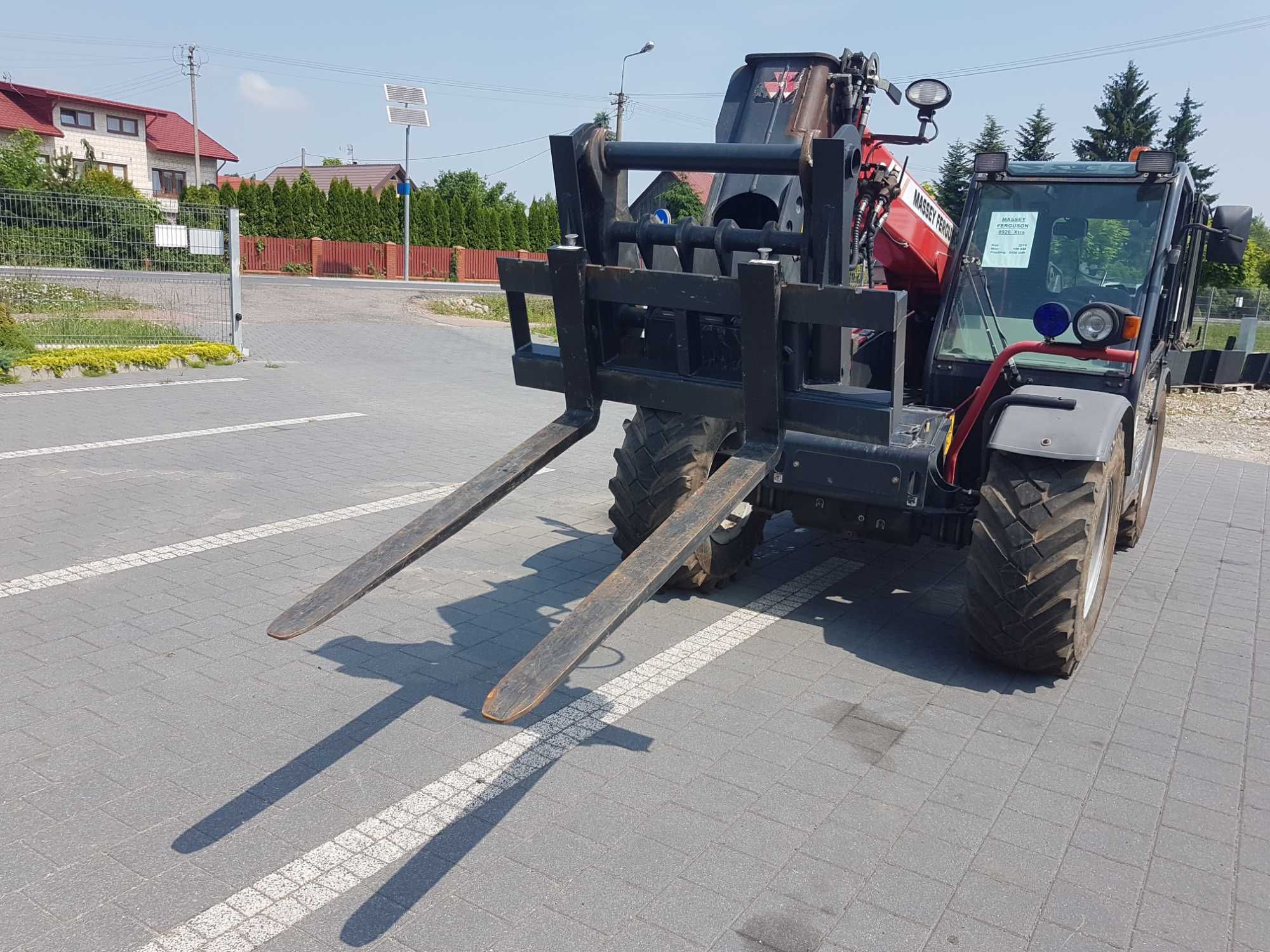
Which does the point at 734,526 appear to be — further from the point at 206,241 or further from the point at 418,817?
the point at 206,241

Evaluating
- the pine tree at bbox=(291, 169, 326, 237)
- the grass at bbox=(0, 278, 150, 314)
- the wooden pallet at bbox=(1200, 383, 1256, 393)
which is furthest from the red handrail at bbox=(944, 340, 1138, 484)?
the pine tree at bbox=(291, 169, 326, 237)

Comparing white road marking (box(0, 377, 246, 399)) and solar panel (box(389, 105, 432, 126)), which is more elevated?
solar panel (box(389, 105, 432, 126))

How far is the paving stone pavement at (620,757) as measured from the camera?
3232mm

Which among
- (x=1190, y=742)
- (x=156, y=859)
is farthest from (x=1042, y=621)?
(x=156, y=859)

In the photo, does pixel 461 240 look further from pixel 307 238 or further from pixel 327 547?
pixel 327 547

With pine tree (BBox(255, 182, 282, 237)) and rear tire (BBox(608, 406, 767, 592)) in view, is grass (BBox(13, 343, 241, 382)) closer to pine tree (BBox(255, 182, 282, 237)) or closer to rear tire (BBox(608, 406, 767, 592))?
rear tire (BBox(608, 406, 767, 592))

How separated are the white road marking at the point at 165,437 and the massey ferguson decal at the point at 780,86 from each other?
7158mm

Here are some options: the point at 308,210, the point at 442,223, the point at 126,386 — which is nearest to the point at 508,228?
the point at 442,223

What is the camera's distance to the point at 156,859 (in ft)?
11.1

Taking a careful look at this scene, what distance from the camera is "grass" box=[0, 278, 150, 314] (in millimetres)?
14695

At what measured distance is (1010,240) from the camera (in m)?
6.34

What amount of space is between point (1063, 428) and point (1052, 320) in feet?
2.05

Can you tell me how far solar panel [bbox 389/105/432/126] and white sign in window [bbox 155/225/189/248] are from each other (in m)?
26.2

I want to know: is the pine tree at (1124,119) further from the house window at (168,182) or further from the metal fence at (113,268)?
the house window at (168,182)
